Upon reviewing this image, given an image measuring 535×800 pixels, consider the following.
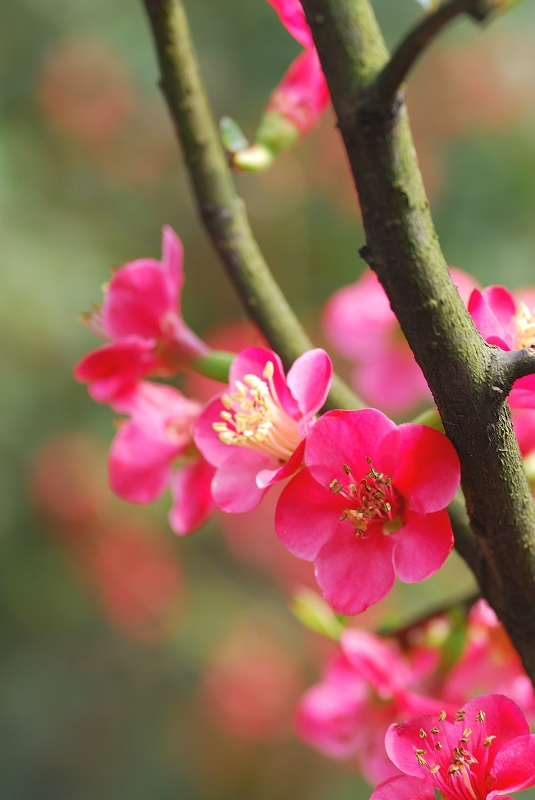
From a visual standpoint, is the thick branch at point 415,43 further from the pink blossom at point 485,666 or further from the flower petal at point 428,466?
the pink blossom at point 485,666

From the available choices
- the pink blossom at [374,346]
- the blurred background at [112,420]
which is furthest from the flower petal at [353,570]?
the blurred background at [112,420]

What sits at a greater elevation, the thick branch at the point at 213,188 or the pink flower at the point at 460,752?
the thick branch at the point at 213,188

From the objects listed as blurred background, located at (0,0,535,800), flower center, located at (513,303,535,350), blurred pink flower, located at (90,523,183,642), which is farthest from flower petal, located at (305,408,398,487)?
blurred pink flower, located at (90,523,183,642)

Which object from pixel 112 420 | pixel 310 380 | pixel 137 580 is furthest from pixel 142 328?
pixel 137 580

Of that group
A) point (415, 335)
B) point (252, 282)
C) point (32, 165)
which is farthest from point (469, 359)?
point (32, 165)

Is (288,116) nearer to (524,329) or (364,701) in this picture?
(524,329)

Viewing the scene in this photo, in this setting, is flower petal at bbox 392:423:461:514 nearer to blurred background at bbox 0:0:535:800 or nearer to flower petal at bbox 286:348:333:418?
flower petal at bbox 286:348:333:418
